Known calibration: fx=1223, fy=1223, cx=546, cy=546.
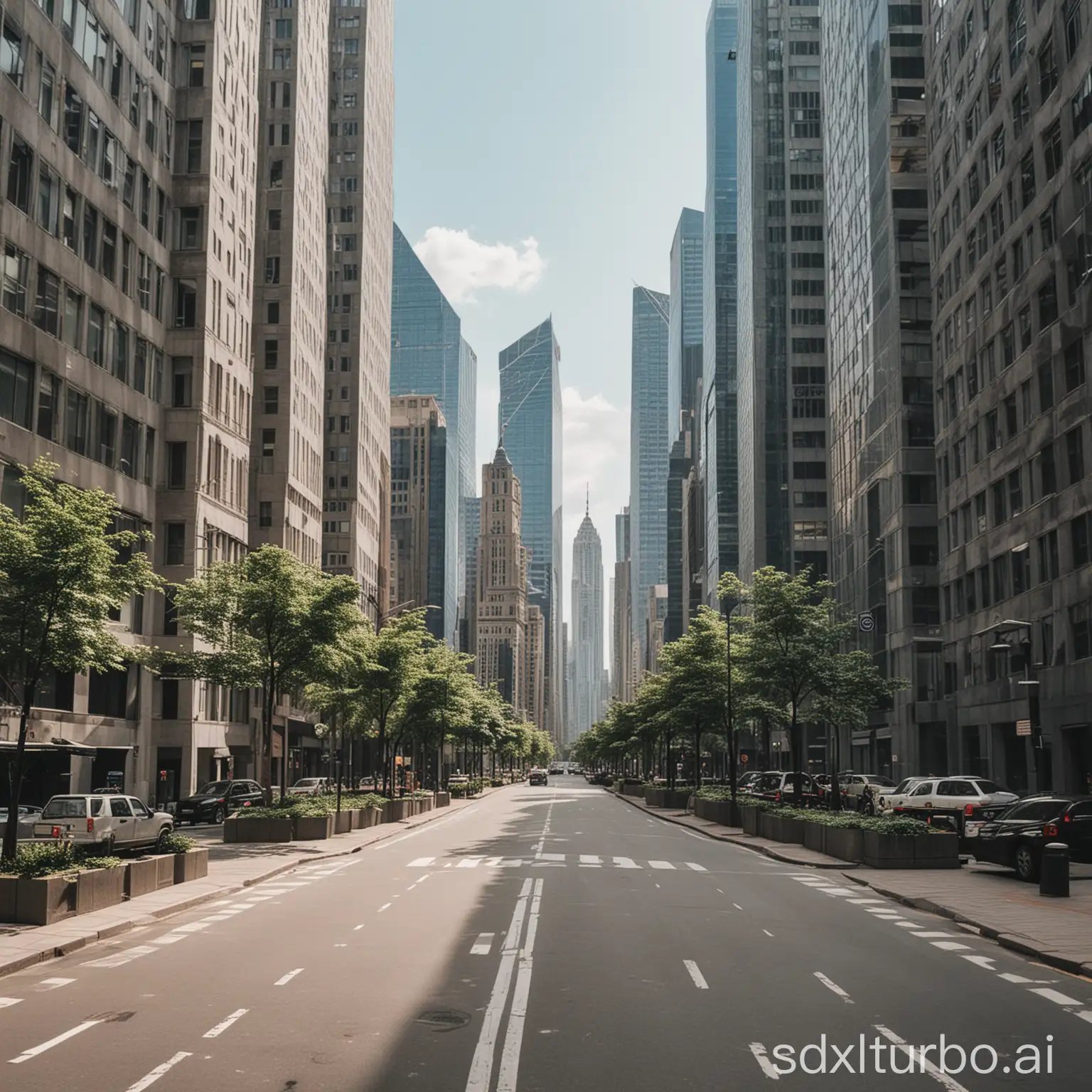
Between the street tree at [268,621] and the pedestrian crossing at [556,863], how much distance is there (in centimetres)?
984

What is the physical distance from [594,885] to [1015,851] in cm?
953

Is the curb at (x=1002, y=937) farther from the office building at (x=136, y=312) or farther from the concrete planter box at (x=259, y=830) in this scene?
the office building at (x=136, y=312)

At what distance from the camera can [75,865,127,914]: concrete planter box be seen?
1958 cm

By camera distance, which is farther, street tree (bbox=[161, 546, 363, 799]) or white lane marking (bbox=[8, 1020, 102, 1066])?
street tree (bbox=[161, 546, 363, 799])

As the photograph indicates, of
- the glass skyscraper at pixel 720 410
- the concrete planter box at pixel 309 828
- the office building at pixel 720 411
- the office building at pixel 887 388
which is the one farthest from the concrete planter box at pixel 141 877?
the office building at pixel 720 411

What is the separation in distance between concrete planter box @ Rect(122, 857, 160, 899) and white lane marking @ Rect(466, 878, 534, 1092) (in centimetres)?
720

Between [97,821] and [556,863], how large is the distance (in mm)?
11873

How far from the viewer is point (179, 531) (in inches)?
2596

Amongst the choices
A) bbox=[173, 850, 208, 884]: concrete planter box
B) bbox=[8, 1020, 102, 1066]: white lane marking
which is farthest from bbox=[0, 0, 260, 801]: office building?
bbox=[8, 1020, 102, 1066]: white lane marking

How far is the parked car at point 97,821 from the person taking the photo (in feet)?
101

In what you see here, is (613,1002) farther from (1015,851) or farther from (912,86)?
(912,86)

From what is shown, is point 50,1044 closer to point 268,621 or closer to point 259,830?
point 259,830

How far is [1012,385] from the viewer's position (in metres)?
56.8

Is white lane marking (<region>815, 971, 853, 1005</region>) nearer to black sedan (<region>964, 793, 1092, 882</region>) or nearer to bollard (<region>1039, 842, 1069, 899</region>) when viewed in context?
bollard (<region>1039, 842, 1069, 899</region>)
